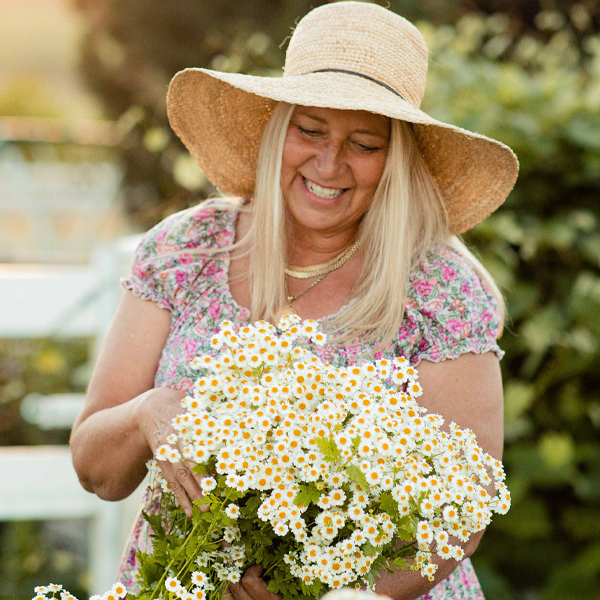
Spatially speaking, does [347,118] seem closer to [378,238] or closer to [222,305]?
[378,238]

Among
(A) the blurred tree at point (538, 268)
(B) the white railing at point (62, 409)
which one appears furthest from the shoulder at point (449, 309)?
(B) the white railing at point (62, 409)

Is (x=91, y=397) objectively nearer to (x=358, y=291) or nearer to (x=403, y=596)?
(x=358, y=291)

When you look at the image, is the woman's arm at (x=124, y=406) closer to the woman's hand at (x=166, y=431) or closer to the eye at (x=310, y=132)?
the woman's hand at (x=166, y=431)

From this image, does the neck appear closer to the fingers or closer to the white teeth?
the white teeth

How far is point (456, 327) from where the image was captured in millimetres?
1797

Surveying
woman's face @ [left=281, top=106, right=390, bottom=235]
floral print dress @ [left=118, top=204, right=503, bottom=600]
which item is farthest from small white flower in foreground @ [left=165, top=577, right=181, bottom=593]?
woman's face @ [left=281, top=106, right=390, bottom=235]

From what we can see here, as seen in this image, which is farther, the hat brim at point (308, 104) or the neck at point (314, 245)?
the neck at point (314, 245)

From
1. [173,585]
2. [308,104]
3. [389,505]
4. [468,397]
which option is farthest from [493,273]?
[173,585]

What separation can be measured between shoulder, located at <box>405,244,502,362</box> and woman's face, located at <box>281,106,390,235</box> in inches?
9.7

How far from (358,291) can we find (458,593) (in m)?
0.81

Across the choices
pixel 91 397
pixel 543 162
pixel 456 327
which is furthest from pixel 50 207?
pixel 456 327

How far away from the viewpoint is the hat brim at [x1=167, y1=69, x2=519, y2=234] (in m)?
1.82

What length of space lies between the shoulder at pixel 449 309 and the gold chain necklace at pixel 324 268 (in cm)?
22

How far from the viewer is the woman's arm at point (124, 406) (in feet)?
5.26
